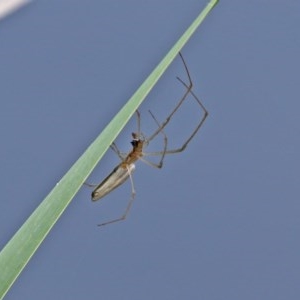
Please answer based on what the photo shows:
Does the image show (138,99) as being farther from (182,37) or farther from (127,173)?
(127,173)

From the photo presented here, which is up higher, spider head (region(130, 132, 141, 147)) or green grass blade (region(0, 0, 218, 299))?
spider head (region(130, 132, 141, 147))

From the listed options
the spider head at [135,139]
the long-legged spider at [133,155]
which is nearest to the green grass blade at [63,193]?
the long-legged spider at [133,155]

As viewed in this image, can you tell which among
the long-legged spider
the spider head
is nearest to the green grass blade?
the long-legged spider

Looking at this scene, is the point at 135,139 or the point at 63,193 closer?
the point at 63,193

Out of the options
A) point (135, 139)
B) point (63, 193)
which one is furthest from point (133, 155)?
point (63, 193)

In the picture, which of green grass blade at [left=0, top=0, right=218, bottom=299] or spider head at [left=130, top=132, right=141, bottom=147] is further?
spider head at [left=130, top=132, right=141, bottom=147]

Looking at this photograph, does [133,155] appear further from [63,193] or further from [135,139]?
[63,193]

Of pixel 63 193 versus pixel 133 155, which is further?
pixel 133 155

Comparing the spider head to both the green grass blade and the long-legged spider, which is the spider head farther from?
the green grass blade
